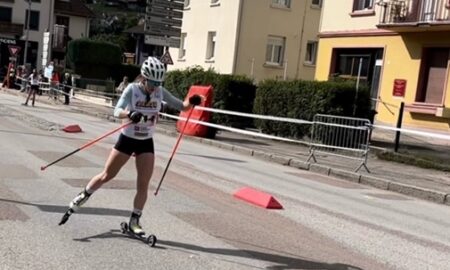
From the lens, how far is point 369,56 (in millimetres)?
27219

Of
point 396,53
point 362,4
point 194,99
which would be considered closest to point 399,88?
point 396,53

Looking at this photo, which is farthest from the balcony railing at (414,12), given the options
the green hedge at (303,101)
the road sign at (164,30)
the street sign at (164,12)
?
the street sign at (164,12)

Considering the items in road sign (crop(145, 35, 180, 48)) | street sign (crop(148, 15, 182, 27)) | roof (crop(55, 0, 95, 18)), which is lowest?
road sign (crop(145, 35, 180, 48))

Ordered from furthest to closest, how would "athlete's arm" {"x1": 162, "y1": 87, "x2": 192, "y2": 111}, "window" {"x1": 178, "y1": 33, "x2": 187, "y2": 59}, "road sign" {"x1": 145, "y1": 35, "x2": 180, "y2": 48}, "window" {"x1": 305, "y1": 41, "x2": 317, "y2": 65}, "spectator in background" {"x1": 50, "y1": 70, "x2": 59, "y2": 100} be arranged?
1. "window" {"x1": 178, "y1": 33, "x2": 187, "y2": 59}
2. "window" {"x1": 305, "y1": 41, "x2": 317, "y2": 65}
3. "spectator in background" {"x1": 50, "y1": 70, "x2": 59, "y2": 100}
4. "road sign" {"x1": 145, "y1": 35, "x2": 180, "y2": 48}
5. "athlete's arm" {"x1": 162, "y1": 87, "x2": 192, "y2": 111}

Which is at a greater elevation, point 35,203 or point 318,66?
point 318,66

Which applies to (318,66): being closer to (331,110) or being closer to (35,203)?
(331,110)

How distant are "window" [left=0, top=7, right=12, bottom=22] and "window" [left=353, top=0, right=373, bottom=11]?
57.2 meters

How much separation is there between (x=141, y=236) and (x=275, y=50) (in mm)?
31897

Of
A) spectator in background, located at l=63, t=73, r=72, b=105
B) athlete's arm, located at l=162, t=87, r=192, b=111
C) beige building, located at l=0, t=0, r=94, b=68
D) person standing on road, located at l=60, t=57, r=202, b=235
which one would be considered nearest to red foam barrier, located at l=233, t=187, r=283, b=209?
athlete's arm, located at l=162, t=87, r=192, b=111

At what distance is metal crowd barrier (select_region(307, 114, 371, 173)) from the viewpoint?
15783 mm

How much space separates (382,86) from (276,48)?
41.7ft

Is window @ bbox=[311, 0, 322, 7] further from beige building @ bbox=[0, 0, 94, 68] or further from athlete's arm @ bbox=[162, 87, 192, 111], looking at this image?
beige building @ bbox=[0, 0, 94, 68]

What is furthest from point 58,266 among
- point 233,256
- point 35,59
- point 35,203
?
point 35,59

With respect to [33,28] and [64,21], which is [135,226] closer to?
[33,28]
